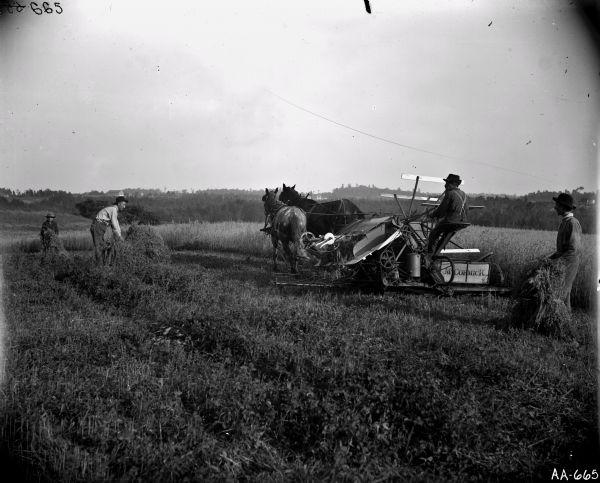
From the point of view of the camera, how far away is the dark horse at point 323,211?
1467 cm

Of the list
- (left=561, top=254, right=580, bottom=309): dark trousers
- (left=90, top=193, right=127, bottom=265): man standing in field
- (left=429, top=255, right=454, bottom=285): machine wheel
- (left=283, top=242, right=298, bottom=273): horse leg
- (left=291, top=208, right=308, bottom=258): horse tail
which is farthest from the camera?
(left=90, top=193, right=127, bottom=265): man standing in field

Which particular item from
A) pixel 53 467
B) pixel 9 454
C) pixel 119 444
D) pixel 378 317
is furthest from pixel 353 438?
pixel 378 317

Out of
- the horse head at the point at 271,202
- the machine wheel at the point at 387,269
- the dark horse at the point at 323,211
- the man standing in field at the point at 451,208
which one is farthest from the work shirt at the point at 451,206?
the horse head at the point at 271,202

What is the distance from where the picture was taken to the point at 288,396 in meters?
4.34

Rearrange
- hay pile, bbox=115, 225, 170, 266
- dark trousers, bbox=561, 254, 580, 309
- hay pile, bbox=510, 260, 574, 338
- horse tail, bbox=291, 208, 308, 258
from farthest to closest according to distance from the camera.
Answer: horse tail, bbox=291, 208, 308, 258 < hay pile, bbox=115, 225, 170, 266 < dark trousers, bbox=561, 254, 580, 309 < hay pile, bbox=510, 260, 574, 338

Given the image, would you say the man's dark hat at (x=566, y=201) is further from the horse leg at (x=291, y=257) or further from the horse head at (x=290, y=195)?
the horse head at (x=290, y=195)

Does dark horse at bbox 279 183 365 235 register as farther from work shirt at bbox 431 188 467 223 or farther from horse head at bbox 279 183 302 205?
work shirt at bbox 431 188 467 223

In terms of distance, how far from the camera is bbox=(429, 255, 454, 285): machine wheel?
9.91 metres

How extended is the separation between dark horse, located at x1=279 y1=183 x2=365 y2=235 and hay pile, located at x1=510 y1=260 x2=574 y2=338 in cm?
700

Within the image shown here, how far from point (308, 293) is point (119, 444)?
21.9ft

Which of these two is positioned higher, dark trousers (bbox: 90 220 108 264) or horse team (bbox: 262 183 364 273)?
horse team (bbox: 262 183 364 273)

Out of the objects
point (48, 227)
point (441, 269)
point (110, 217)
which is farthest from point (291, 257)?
point (48, 227)

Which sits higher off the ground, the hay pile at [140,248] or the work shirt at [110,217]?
the work shirt at [110,217]

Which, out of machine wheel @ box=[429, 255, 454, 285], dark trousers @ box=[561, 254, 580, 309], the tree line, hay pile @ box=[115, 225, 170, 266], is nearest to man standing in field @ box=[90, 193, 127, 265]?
hay pile @ box=[115, 225, 170, 266]
